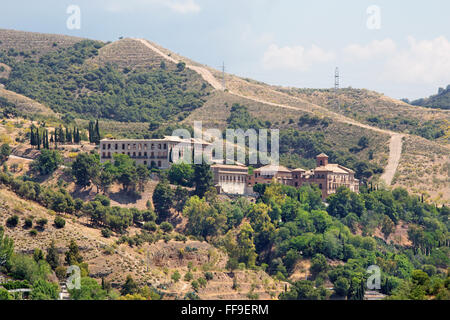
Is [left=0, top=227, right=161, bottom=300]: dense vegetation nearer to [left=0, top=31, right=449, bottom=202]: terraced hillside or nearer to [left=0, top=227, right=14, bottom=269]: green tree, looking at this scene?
[left=0, top=227, right=14, bottom=269]: green tree

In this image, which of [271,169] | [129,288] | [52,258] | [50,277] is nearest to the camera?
[50,277]

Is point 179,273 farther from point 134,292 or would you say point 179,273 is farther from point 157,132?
point 157,132

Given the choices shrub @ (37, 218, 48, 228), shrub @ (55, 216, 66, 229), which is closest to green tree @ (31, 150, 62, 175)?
shrub @ (55, 216, 66, 229)

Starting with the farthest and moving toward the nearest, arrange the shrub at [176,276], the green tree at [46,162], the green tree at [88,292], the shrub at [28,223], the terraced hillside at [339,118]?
the terraced hillside at [339,118] → the green tree at [46,162] → the shrub at [28,223] → the shrub at [176,276] → the green tree at [88,292]

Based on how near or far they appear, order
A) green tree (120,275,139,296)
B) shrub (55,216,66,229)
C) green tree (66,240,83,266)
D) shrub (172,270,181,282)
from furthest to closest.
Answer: shrub (55,216,66,229), shrub (172,270,181,282), green tree (66,240,83,266), green tree (120,275,139,296)

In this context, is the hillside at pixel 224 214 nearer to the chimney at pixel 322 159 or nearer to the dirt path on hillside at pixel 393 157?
the dirt path on hillside at pixel 393 157

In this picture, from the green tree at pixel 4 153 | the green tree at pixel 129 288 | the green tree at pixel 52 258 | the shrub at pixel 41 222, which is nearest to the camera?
the green tree at pixel 129 288

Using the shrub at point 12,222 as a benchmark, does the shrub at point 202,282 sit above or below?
below

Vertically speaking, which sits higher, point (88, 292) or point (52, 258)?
point (52, 258)

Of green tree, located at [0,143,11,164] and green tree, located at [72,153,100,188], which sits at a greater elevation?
green tree, located at [0,143,11,164]

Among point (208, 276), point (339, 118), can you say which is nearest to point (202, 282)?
point (208, 276)

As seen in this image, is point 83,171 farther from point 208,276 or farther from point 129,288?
point 129,288

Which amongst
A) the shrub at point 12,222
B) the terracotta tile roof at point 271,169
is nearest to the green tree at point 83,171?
the shrub at point 12,222
